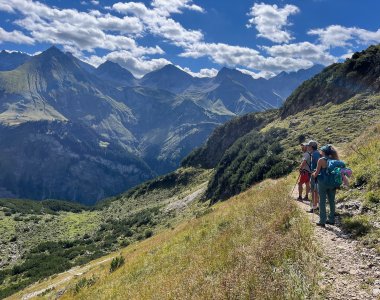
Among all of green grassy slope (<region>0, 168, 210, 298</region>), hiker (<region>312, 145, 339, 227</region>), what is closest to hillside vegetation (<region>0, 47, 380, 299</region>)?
green grassy slope (<region>0, 168, 210, 298</region>)

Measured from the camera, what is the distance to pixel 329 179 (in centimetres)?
1191

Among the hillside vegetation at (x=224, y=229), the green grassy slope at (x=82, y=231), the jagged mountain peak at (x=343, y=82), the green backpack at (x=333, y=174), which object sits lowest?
the green grassy slope at (x=82, y=231)

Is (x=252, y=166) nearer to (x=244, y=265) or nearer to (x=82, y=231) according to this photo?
(x=244, y=265)

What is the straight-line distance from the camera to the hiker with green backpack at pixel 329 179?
11.8m

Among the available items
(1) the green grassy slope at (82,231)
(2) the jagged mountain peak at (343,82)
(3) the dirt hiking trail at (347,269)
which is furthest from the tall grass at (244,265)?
(2) the jagged mountain peak at (343,82)

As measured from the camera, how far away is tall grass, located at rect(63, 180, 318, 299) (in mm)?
7914

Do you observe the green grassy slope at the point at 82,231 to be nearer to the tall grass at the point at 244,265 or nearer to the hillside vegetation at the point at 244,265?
the hillside vegetation at the point at 244,265

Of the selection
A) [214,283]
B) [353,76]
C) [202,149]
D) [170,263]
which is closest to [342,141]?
[353,76]

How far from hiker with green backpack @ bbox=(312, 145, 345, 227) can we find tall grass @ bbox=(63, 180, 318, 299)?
0.87 metres

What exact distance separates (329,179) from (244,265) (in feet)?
15.8

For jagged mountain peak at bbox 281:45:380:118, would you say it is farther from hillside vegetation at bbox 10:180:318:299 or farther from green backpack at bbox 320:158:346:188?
hillside vegetation at bbox 10:180:318:299

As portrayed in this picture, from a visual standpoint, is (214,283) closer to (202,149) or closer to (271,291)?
(271,291)

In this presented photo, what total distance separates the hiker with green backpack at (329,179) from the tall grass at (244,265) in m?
0.87

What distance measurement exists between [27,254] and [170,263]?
224 ft
